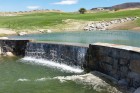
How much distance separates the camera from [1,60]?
1266 inches

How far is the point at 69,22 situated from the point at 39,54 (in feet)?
153

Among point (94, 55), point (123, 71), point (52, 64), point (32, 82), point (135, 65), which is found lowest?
point (52, 64)

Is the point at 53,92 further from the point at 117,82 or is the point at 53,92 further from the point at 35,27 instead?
the point at 35,27

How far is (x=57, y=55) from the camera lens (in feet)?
99.4

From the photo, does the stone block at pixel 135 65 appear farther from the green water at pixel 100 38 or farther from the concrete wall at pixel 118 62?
the green water at pixel 100 38

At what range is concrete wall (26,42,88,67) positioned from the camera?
27.1 meters

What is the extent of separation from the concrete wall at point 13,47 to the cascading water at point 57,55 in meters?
0.91

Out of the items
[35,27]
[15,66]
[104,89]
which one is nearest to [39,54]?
[15,66]

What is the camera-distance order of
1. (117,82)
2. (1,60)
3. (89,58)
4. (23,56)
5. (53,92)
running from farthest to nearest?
1. (23,56)
2. (1,60)
3. (89,58)
4. (117,82)
5. (53,92)

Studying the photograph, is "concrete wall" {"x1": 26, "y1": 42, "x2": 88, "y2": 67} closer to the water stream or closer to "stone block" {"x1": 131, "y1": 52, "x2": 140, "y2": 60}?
the water stream

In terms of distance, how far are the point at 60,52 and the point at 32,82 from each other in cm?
860

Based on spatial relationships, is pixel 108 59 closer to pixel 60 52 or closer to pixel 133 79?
pixel 133 79

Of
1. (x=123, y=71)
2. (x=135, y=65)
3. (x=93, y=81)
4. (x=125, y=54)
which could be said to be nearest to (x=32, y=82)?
(x=93, y=81)

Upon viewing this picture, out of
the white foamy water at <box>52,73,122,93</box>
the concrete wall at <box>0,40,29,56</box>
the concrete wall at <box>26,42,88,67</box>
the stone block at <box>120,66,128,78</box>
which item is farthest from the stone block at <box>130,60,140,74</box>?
the concrete wall at <box>0,40,29,56</box>
